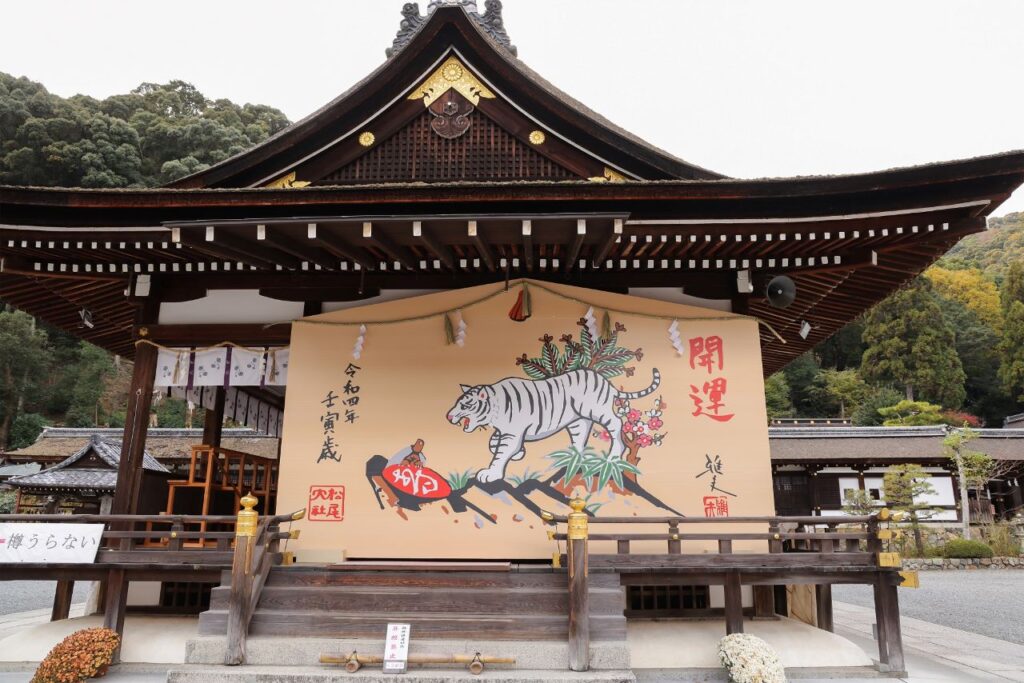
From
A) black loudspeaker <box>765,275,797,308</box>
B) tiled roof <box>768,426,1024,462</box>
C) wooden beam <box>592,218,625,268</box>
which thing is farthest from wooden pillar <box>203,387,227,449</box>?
tiled roof <box>768,426,1024,462</box>

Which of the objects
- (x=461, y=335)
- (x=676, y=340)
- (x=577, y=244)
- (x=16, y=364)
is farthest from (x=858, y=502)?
(x=16, y=364)

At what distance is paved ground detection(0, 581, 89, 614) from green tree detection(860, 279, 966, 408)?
138 ft

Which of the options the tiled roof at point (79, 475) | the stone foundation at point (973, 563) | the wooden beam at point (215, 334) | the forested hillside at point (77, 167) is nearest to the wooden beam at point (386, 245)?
the wooden beam at point (215, 334)

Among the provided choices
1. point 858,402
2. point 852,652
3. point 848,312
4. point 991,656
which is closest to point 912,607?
point 991,656

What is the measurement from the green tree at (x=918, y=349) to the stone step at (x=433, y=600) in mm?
40341

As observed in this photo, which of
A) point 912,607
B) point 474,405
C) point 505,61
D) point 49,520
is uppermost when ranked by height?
point 505,61

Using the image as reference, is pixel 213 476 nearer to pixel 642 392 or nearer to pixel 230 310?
pixel 230 310

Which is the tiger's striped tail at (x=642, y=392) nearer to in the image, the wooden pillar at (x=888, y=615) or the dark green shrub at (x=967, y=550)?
the wooden pillar at (x=888, y=615)

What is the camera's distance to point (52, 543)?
661cm

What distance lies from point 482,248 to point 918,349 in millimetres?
41411

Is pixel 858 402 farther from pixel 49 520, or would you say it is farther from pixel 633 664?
pixel 49 520

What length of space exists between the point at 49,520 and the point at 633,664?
6062 mm

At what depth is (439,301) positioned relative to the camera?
802 centimetres

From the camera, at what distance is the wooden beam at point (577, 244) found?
6.47 m
